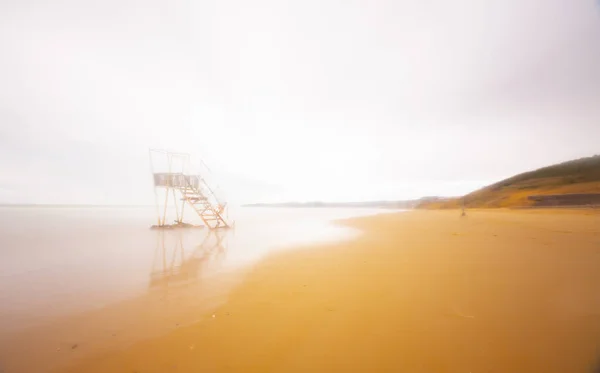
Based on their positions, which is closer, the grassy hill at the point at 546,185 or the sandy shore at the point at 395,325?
the sandy shore at the point at 395,325

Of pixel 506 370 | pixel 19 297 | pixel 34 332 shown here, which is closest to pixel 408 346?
pixel 506 370

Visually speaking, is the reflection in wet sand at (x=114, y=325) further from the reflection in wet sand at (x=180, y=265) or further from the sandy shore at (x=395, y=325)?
the sandy shore at (x=395, y=325)

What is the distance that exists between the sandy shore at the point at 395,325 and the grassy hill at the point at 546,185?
49.5 m

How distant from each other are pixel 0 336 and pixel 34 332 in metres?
0.49

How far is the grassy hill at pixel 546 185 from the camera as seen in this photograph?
40812 millimetres

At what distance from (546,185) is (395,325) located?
227ft

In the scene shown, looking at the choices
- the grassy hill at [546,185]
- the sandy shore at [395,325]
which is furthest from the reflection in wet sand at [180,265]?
the grassy hill at [546,185]

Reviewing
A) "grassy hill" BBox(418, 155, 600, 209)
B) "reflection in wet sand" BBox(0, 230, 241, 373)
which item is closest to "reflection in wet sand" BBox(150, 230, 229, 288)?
"reflection in wet sand" BBox(0, 230, 241, 373)

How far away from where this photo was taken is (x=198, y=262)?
8711 mm

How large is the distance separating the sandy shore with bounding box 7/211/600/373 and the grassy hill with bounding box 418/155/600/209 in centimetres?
4953

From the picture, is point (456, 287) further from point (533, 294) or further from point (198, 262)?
point (198, 262)

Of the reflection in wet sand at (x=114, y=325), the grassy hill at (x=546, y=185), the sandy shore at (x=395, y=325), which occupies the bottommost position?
the sandy shore at (x=395, y=325)

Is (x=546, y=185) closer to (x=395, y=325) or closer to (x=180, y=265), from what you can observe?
(x=395, y=325)

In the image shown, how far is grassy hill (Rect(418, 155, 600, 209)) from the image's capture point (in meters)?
40.8
